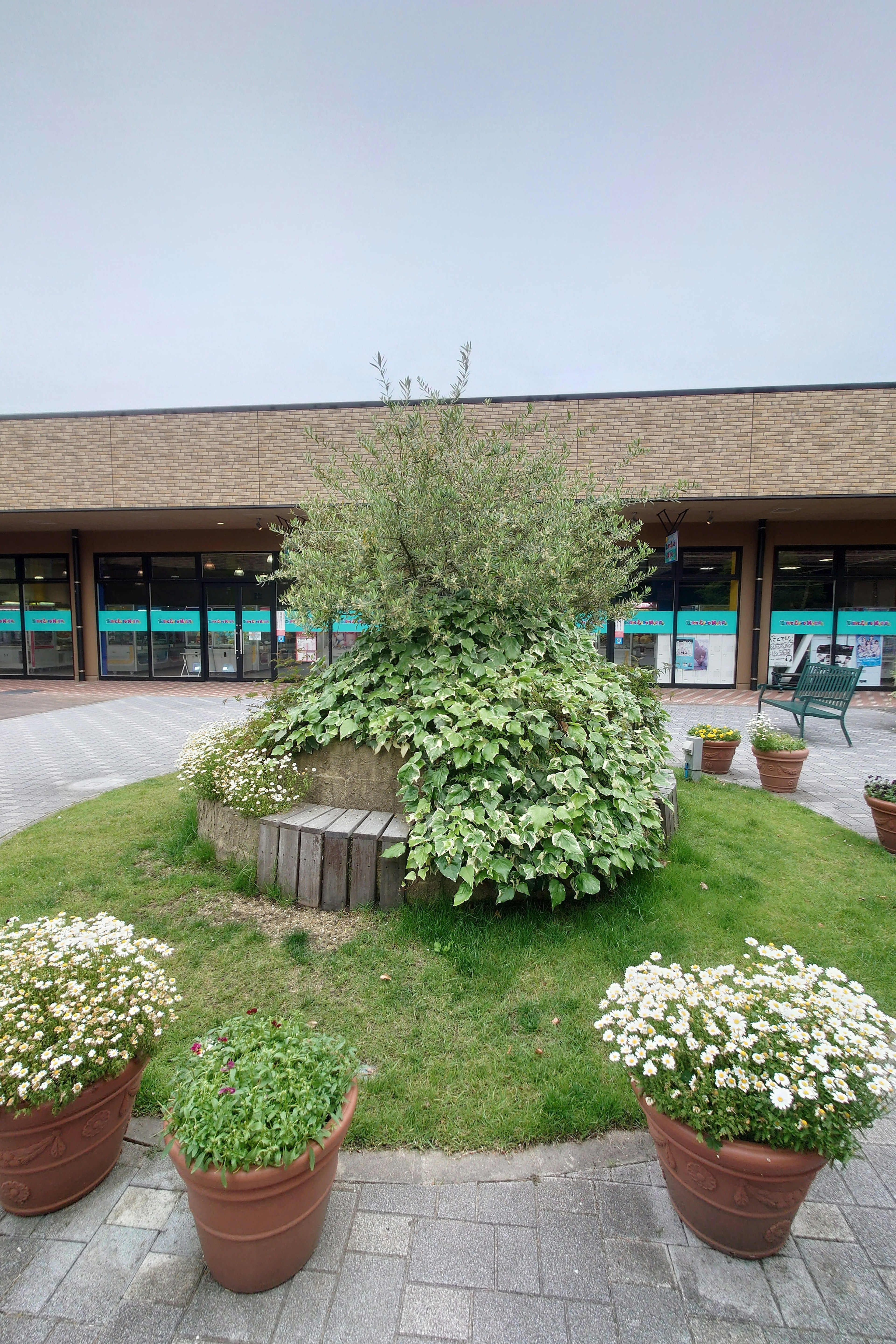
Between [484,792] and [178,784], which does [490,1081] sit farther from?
[178,784]

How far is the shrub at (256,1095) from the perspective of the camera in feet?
4.75

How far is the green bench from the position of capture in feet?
26.5

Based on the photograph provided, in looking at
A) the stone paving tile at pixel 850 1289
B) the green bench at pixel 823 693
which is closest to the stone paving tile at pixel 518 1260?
the stone paving tile at pixel 850 1289

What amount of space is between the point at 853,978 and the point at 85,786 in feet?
20.8

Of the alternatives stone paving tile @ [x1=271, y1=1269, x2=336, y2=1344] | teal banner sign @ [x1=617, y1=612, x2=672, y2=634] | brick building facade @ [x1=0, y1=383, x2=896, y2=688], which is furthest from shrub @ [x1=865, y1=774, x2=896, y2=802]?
teal banner sign @ [x1=617, y1=612, x2=672, y2=634]

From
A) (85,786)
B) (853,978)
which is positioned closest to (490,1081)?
(853,978)

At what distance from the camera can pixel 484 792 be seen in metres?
3.18

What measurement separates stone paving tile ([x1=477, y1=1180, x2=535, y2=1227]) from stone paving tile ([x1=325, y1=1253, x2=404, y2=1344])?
277 millimetres

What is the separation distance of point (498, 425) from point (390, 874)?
28.0ft

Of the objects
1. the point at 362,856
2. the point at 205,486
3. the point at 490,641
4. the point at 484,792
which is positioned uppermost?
the point at 205,486

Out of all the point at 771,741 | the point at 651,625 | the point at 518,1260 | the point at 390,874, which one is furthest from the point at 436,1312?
the point at 651,625

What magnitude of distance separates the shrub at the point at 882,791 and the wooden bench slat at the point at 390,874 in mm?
3426

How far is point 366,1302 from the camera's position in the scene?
Answer: 4.94 ft

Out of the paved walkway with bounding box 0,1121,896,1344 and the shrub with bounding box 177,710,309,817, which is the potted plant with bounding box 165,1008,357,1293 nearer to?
the paved walkway with bounding box 0,1121,896,1344
